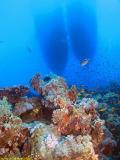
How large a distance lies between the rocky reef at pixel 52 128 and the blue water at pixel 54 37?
1315 centimetres

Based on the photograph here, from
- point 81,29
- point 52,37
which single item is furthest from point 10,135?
point 81,29

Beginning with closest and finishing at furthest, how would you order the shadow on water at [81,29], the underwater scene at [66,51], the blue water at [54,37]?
the underwater scene at [66,51] → the blue water at [54,37] → the shadow on water at [81,29]

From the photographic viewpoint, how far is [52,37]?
2252cm

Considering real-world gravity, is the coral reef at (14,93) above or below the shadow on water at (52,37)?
below

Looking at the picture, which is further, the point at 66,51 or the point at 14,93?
the point at 66,51

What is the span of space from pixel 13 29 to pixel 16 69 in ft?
10.4

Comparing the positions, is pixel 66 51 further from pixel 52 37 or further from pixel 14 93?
pixel 14 93

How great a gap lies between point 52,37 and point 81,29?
219cm

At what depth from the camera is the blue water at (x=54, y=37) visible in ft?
70.9

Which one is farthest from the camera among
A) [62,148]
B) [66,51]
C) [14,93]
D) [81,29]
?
[66,51]

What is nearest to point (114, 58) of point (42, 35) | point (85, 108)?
point (42, 35)

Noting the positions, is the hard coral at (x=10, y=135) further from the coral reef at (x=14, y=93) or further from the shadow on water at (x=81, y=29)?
the shadow on water at (x=81, y=29)

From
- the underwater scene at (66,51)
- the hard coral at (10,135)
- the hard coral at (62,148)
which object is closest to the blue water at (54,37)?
the underwater scene at (66,51)

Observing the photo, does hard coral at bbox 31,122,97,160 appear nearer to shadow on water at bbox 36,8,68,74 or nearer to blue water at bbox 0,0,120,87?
blue water at bbox 0,0,120,87
